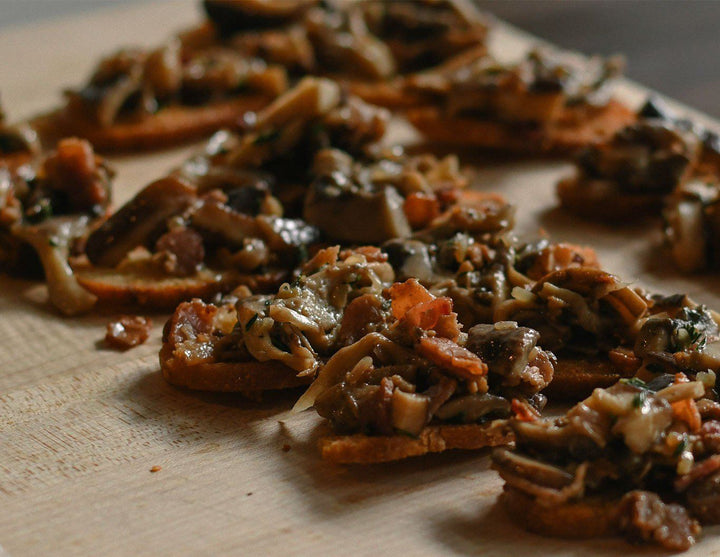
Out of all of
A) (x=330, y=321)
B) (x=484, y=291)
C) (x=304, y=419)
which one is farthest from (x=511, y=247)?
(x=304, y=419)

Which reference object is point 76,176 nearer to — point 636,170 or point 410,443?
point 410,443

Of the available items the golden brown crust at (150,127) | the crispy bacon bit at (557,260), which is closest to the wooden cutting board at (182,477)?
the crispy bacon bit at (557,260)

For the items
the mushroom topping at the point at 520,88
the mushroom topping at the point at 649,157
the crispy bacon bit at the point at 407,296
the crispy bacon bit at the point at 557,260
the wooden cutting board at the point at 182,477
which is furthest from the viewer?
the mushroom topping at the point at 520,88

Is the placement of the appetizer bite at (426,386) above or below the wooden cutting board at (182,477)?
above

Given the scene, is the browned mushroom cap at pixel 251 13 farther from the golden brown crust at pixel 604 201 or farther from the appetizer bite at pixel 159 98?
the golden brown crust at pixel 604 201

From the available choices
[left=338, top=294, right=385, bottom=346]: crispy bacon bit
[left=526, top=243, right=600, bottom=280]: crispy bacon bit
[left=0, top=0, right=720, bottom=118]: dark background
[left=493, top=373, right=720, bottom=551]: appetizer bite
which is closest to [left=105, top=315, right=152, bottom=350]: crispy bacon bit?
[left=338, top=294, right=385, bottom=346]: crispy bacon bit

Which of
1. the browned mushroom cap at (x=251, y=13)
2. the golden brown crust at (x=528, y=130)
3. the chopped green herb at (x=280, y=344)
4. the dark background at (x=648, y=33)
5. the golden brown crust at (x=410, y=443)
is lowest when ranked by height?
the dark background at (x=648, y=33)

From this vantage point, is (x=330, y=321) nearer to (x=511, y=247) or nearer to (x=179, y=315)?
(x=179, y=315)

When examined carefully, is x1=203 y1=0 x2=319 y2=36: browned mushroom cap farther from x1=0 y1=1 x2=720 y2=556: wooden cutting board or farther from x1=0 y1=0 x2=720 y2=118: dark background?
x1=0 y1=1 x2=720 y2=556: wooden cutting board
